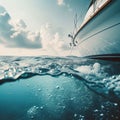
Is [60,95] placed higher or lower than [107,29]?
lower

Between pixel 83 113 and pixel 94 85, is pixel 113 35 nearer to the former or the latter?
pixel 94 85

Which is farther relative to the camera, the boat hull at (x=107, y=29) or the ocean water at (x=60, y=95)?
the boat hull at (x=107, y=29)

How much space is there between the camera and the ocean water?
250 centimetres

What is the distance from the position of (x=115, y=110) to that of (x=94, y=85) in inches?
48.2

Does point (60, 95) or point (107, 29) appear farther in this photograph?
point (107, 29)

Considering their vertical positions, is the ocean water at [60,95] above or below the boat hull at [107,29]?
below

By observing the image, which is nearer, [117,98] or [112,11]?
[117,98]

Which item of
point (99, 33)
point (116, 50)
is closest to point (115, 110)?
point (116, 50)

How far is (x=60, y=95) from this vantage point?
129 inches

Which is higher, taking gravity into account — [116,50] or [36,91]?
[116,50]

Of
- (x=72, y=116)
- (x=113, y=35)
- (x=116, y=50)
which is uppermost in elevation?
(x=113, y=35)

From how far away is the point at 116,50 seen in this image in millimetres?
4785

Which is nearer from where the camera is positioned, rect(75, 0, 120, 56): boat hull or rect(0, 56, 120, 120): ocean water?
rect(0, 56, 120, 120): ocean water

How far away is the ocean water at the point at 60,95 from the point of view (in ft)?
8.21
